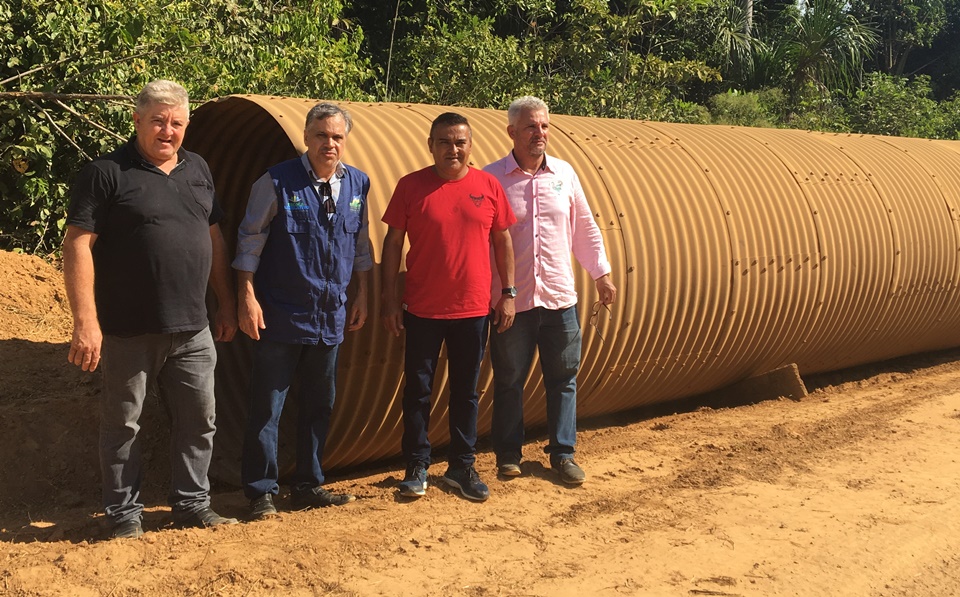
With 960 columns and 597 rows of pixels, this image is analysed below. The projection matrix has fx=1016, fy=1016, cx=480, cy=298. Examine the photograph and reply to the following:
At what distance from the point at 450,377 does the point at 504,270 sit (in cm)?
59

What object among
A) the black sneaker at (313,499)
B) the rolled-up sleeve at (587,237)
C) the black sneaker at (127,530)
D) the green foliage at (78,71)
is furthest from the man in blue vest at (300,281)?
the green foliage at (78,71)

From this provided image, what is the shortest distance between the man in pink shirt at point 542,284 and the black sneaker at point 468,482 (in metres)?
0.34

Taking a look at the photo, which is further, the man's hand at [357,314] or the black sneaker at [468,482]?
the black sneaker at [468,482]

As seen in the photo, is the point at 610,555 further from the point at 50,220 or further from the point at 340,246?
the point at 50,220

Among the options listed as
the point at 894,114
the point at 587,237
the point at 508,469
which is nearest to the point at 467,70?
the point at 587,237

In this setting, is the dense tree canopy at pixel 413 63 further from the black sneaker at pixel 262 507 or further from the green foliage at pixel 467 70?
the black sneaker at pixel 262 507

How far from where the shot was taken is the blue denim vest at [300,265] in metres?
4.54

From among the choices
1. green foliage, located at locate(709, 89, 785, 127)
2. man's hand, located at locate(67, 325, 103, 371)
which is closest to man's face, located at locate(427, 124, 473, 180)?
man's hand, located at locate(67, 325, 103, 371)

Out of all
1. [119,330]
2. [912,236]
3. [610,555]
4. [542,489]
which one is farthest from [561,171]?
[912,236]

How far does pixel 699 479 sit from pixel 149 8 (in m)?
6.00

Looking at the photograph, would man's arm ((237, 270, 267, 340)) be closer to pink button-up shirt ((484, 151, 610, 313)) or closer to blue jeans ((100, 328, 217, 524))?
blue jeans ((100, 328, 217, 524))

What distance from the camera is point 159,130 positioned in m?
4.15

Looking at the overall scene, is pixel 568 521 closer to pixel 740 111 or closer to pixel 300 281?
pixel 300 281

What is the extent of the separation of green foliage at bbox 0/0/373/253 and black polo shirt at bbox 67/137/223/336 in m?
3.57
